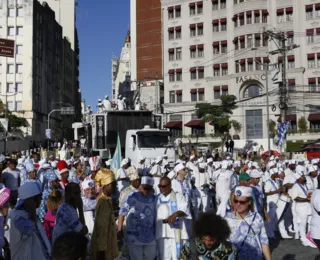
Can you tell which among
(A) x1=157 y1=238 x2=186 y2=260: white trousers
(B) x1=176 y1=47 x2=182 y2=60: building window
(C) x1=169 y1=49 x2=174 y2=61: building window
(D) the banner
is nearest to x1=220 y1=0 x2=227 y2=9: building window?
(B) x1=176 y1=47 x2=182 y2=60: building window

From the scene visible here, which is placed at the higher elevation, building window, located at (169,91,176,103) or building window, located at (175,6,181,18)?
building window, located at (175,6,181,18)

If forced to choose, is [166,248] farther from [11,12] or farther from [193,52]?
[11,12]

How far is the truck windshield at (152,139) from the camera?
848 inches

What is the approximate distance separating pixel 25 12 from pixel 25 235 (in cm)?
6391

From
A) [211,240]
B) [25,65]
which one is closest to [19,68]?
[25,65]

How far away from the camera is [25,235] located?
473cm

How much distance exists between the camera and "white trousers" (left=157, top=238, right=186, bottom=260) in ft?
23.3

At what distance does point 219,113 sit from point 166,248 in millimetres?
44216

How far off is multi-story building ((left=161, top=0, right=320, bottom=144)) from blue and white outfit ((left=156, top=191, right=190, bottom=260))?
42.0 m

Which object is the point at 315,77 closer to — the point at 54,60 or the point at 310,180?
the point at 310,180

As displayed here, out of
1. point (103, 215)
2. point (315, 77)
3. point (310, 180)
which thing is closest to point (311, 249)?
point (310, 180)

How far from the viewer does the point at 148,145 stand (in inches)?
847

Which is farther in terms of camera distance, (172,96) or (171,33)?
(172,96)

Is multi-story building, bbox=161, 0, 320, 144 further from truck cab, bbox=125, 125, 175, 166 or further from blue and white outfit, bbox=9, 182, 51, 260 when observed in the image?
blue and white outfit, bbox=9, 182, 51, 260
